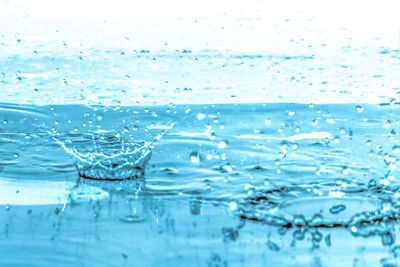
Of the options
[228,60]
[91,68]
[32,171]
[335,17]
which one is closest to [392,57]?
[228,60]

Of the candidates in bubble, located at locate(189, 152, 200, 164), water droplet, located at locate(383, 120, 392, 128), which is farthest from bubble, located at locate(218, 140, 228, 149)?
water droplet, located at locate(383, 120, 392, 128)

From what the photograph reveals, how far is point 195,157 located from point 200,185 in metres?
0.50

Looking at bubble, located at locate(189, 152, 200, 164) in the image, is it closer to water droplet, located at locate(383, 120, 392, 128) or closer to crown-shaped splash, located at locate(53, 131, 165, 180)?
crown-shaped splash, located at locate(53, 131, 165, 180)

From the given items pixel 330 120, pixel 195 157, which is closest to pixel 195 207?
pixel 195 157

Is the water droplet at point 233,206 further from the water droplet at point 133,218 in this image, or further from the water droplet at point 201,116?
the water droplet at point 201,116

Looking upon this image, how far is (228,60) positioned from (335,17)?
129 inches

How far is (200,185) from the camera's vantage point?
3520mm

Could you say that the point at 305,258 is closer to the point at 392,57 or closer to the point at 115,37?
the point at 392,57

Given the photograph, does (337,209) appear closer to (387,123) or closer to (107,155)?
(107,155)

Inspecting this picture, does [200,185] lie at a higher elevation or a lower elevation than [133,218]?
higher

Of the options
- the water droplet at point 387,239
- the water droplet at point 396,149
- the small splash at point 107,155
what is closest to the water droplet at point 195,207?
the small splash at point 107,155

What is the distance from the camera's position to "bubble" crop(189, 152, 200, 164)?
397 centimetres

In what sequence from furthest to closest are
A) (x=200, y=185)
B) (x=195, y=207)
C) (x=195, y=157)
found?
(x=195, y=157)
(x=200, y=185)
(x=195, y=207)

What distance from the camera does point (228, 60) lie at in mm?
6918
